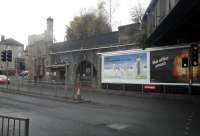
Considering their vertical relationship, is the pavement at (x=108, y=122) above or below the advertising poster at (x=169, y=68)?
below

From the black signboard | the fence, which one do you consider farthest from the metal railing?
the black signboard

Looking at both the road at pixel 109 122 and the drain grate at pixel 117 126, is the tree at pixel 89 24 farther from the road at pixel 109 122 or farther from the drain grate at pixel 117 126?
the drain grate at pixel 117 126

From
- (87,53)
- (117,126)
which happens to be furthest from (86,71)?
(117,126)

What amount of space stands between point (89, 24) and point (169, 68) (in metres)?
37.6

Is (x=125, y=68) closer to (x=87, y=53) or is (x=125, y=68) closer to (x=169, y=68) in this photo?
(x=169, y=68)

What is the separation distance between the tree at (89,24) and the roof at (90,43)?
16018 millimetres

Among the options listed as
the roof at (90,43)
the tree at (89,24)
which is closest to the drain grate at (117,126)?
the roof at (90,43)

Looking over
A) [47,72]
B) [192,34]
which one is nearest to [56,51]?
[47,72]

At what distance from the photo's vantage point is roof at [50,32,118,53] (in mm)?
41034

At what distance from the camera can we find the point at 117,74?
3622cm

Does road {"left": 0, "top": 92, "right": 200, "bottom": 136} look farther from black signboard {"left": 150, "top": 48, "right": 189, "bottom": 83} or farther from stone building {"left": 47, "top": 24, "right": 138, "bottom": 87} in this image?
stone building {"left": 47, "top": 24, "right": 138, "bottom": 87}

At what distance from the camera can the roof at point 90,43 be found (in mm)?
41034

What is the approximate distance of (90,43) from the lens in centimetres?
4409

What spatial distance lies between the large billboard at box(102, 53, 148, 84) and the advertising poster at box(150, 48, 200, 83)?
3.73ft
